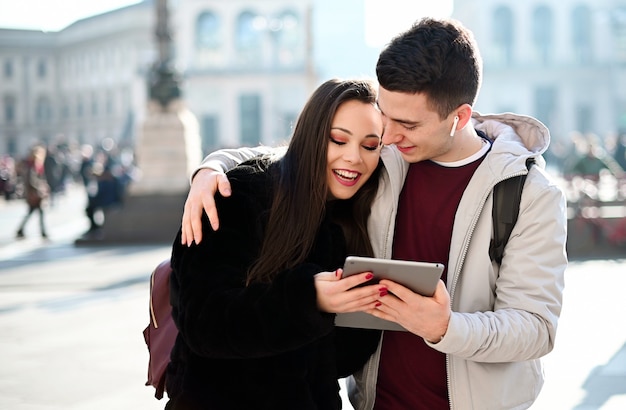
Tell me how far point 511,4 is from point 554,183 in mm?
68509

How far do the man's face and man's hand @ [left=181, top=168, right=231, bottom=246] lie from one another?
1.74 feet

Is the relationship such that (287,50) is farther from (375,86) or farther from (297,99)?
(375,86)

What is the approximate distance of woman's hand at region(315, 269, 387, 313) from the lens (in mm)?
2252

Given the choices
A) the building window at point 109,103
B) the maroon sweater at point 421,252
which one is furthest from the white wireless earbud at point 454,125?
the building window at point 109,103

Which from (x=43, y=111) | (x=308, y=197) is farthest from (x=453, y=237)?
(x=43, y=111)

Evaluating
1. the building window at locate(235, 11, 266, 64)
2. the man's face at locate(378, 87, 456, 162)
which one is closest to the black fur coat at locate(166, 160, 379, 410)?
the man's face at locate(378, 87, 456, 162)

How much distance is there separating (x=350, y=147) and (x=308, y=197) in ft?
0.72

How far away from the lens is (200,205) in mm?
2570

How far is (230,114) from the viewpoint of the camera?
63312 mm

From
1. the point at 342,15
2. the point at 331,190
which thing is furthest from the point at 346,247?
the point at 342,15

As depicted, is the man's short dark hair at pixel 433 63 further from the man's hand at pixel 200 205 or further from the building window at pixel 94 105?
the building window at pixel 94 105

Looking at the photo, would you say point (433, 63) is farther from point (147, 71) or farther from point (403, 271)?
point (147, 71)

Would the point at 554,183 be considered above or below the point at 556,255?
above

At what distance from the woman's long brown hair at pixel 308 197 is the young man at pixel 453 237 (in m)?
0.08
